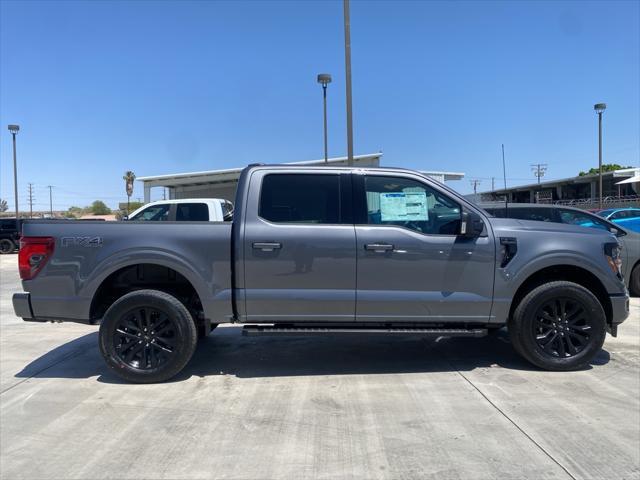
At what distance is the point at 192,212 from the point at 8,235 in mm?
21152

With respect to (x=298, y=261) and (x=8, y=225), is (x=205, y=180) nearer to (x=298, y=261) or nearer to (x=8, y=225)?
(x=8, y=225)

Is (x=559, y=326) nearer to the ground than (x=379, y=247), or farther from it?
nearer to the ground

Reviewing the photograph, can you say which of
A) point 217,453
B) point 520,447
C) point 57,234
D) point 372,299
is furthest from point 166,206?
point 520,447

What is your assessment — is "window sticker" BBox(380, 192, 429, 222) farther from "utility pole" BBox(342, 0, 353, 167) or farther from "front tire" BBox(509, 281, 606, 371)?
"utility pole" BBox(342, 0, 353, 167)

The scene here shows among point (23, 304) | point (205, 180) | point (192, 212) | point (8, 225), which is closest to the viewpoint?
point (23, 304)

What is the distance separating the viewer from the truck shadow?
5.51 metres

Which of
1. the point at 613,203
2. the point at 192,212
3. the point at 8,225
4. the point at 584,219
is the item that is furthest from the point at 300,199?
the point at 613,203

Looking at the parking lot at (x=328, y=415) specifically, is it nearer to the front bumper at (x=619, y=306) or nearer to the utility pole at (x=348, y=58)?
the front bumper at (x=619, y=306)

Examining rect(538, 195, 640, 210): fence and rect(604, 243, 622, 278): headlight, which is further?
rect(538, 195, 640, 210): fence

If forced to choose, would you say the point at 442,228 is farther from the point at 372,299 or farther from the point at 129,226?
the point at 129,226

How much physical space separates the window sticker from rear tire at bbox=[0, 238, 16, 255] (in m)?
27.7

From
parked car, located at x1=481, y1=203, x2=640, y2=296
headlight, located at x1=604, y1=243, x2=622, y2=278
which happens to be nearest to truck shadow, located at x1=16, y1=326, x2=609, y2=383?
headlight, located at x1=604, y1=243, x2=622, y2=278

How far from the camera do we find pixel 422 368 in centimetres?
551

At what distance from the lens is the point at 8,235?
26.9 metres
